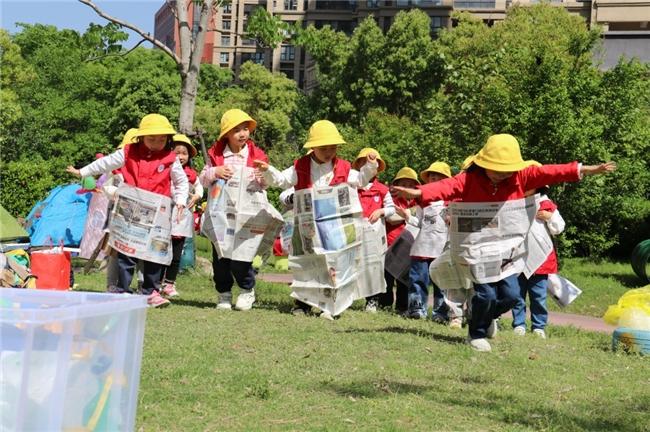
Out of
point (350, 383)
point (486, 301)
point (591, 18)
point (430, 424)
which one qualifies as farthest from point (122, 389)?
point (591, 18)

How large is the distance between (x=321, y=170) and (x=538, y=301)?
2.65 meters

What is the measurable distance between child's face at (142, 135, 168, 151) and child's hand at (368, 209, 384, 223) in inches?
90.9

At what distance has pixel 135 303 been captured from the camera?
343 centimetres

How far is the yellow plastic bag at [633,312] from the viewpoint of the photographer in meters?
8.62

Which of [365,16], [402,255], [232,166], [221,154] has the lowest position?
[402,255]

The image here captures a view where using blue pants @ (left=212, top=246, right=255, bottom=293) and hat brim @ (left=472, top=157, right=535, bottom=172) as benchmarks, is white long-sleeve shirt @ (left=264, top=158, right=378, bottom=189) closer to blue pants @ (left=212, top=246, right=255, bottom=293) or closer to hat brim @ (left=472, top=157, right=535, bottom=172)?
blue pants @ (left=212, top=246, right=255, bottom=293)

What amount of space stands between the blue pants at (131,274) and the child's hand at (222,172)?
1067 mm

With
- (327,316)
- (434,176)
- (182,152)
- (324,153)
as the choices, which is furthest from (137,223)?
(434,176)

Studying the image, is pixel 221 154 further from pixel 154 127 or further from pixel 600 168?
pixel 600 168

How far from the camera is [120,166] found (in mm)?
9055

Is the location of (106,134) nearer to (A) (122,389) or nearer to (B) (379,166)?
(B) (379,166)

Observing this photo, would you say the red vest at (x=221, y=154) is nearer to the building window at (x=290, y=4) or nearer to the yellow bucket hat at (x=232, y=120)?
the yellow bucket hat at (x=232, y=120)

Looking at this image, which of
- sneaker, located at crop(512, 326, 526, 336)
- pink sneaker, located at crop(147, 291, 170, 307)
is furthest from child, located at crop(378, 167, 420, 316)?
pink sneaker, located at crop(147, 291, 170, 307)

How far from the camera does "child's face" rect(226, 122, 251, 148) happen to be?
30.1 ft
